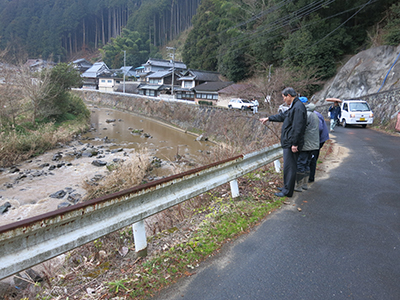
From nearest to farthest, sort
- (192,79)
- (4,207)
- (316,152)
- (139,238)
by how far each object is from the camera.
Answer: (139,238)
(316,152)
(4,207)
(192,79)

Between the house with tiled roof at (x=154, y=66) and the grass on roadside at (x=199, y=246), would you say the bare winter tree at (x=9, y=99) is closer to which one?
the grass on roadside at (x=199, y=246)

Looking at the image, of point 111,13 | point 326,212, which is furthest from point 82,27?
point 326,212

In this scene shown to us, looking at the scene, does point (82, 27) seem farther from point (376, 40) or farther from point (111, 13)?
point (376, 40)

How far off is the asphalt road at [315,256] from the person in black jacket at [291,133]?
0.42 m

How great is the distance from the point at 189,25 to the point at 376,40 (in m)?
73.3

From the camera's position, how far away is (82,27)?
4058 inches

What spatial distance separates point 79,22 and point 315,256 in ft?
399

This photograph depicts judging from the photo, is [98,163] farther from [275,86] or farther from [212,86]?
[212,86]

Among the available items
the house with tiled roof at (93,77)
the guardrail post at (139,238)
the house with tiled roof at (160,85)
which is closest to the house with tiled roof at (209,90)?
the house with tiled roof at (160,85)

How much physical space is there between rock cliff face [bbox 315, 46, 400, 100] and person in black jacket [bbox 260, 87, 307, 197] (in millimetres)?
21268

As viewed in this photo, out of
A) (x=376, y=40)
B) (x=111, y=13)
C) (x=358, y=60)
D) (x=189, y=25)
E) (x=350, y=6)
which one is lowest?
(x=358, y=60)

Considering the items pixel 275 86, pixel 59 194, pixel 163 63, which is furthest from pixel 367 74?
pixel 163 63

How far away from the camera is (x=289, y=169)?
14.9 ft

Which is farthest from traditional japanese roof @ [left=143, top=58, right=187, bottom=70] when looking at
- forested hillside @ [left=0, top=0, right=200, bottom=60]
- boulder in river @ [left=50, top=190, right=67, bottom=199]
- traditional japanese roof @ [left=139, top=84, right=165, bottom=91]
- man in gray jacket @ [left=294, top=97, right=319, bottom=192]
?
man in gray jacket @ [left=294, top=97, right=319, bottom=192]
